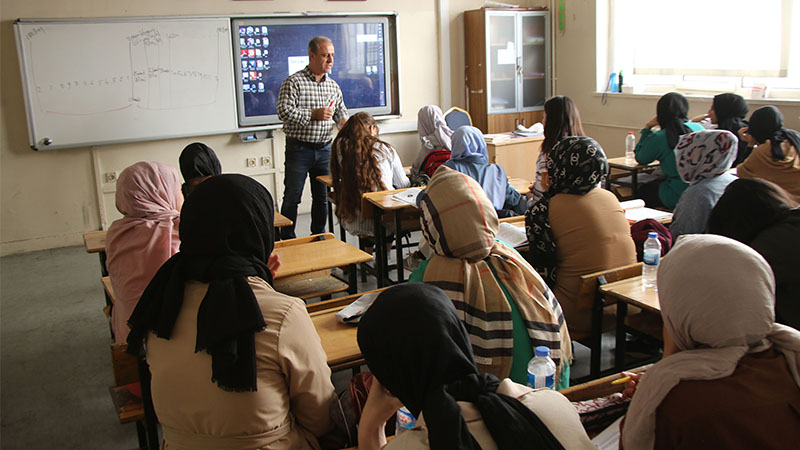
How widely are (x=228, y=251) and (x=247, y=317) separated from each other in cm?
20

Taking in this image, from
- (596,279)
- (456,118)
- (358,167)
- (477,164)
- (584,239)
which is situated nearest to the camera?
(596,279)

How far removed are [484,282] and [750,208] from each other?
0.97 meters

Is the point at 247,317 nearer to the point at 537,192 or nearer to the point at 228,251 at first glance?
the point at 228,251

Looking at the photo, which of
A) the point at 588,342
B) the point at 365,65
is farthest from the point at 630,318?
the point at 365,65

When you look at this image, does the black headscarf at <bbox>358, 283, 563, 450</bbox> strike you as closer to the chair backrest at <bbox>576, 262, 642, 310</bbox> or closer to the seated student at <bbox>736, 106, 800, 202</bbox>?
the chair backrest at <bbox>576, 262, 642, 310</bbox>

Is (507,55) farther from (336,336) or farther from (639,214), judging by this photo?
(336,336)

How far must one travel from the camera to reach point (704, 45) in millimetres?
6672

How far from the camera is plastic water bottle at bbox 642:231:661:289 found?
8.79 ft

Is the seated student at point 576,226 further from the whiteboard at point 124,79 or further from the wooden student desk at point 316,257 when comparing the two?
the whiteboard at point 124,79

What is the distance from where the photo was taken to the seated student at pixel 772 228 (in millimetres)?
2172

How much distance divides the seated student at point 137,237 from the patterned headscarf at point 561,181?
1.65 metres

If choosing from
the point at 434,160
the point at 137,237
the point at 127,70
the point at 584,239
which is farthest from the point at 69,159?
the point at 584,239

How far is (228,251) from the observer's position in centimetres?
167

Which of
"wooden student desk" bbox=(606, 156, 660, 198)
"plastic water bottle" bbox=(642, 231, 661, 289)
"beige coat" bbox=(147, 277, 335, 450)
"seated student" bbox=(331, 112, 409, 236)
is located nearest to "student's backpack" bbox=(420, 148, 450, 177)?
"seated student" bbox=(331, 112, 409, 236)
